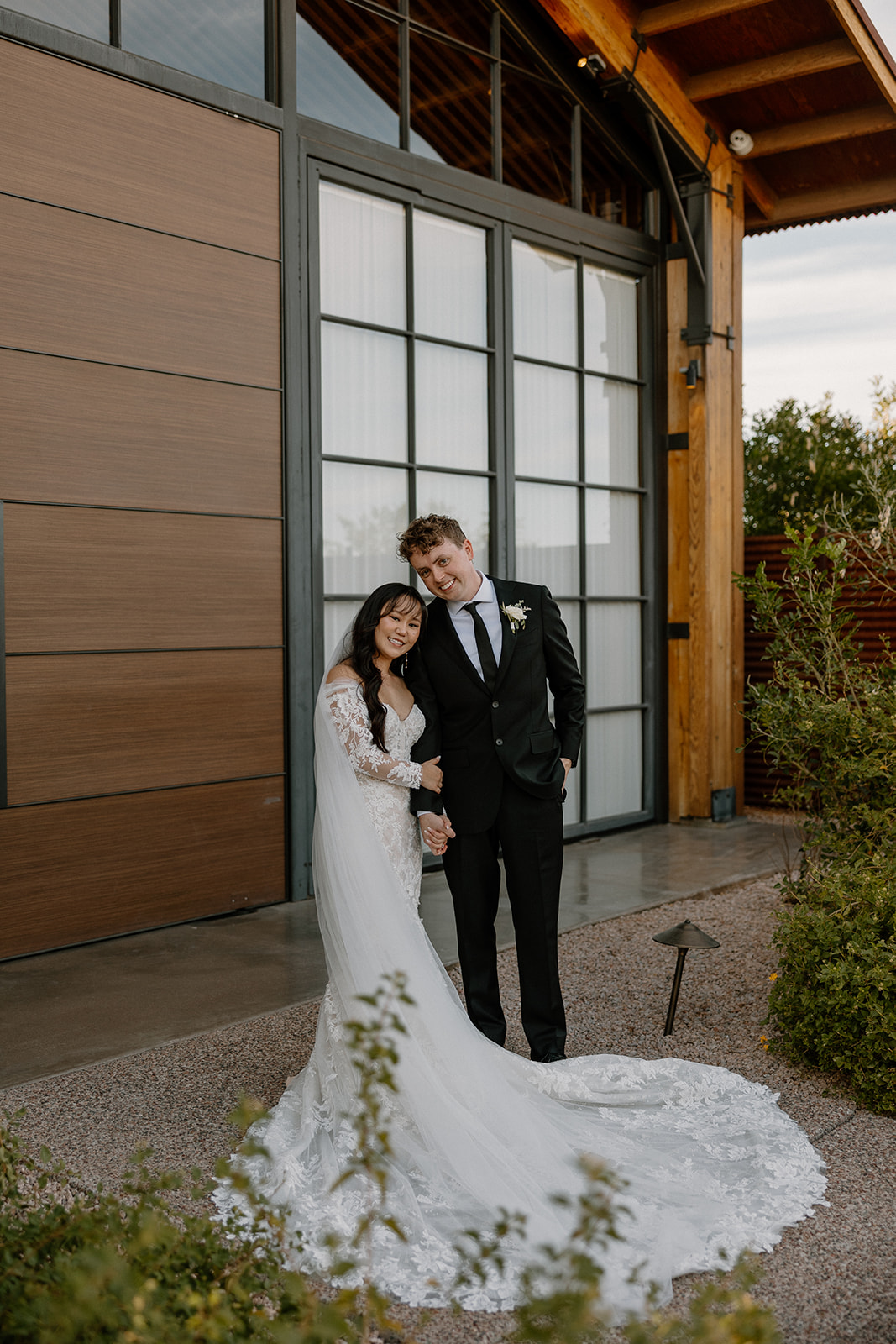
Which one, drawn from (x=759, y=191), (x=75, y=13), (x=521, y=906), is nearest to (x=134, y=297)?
(x=75, y=13)

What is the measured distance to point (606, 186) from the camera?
7.38 metres

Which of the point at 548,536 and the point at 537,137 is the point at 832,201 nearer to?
the point at 537,137

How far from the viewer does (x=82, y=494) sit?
4.67 metres

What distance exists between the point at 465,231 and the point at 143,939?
4.18 metres

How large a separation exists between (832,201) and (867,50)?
1497 millimetres

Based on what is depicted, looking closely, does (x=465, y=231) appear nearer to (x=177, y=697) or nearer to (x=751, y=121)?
(x=751, y=121)

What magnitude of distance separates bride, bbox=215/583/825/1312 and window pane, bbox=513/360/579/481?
3673 mm

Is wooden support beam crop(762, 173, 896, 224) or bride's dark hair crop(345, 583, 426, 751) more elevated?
wooden support beam crop(762, 173, 896, 224)

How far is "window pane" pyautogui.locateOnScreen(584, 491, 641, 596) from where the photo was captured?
7.27 m

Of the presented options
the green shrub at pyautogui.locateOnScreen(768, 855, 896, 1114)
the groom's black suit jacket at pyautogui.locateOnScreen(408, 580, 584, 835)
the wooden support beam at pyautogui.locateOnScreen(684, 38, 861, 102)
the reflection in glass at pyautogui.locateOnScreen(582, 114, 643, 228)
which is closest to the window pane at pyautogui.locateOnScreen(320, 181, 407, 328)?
the reflection in glass at pyautogui.locateOnScreen(582, 114, 643, 228)

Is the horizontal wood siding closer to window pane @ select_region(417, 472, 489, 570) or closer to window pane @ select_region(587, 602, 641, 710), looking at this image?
window pane @ select_region(417, 472, 489, 570)

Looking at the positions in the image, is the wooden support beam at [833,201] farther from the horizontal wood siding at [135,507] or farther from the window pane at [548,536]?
the horizontal wood siding at [135,507]

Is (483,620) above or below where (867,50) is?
below

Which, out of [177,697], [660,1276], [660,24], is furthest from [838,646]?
[660,24]
